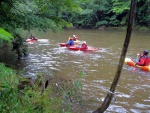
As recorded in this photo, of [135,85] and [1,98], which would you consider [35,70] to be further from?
[1,98]

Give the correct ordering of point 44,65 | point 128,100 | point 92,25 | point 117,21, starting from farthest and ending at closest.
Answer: point 92,25 < point 117,21 < point 44,65 < point 128,100

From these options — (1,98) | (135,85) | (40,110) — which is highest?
(1,98)

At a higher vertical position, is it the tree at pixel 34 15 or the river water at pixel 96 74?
the tree at pixel 34 15

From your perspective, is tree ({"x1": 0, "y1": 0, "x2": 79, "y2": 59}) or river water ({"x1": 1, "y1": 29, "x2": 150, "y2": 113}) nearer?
river water ({"x1": 1, "y1": 29, "x2": 150, "y2": 113})

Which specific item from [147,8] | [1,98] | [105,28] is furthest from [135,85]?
[105,28]

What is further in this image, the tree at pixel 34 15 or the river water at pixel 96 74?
the tree at pixel 34 15

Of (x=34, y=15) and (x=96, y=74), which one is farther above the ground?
(x=34, y=15)

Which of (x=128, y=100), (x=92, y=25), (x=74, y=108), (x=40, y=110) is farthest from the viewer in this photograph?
(x=92, y=25)

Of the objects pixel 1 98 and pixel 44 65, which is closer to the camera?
pixel 1 98

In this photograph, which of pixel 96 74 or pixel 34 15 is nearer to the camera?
pixel 34 15

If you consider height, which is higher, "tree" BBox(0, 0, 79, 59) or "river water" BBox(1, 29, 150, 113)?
"tree" BBox(0, 0, 79, 59)

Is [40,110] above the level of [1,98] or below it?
below

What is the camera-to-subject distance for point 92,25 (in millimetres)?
41906

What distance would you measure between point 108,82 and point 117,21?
101 ft
